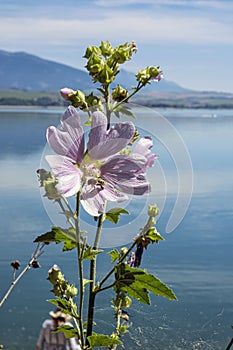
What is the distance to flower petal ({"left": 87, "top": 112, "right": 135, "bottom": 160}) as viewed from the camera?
55cm

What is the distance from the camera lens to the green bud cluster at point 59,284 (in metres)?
0.67


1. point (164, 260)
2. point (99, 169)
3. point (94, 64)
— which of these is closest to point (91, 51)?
point (94, 64)

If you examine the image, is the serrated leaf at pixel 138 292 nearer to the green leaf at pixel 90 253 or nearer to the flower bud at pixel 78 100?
the green leaf at pixel 90 253

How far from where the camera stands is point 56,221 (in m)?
0.58

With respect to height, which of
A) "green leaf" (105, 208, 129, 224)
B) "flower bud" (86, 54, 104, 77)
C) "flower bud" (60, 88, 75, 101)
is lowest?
"green leaf" (105, 208, 129, 224)

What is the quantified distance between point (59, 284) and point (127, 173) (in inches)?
6.6

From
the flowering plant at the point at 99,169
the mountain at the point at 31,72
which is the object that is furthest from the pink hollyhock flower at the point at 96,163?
the mountain at the point at 31,72

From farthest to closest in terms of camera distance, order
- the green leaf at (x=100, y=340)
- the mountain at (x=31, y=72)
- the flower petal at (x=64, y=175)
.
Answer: the mountain at (x=31, y=72) < the green leaf at (x=100, y=340) < the flower petal at (x=64, y=175)

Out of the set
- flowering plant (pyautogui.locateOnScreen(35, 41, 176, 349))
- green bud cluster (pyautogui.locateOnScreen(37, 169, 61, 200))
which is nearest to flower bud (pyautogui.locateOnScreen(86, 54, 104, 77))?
flowering plant (pyautogui.locateOnScreen(35, 41, 176, 349))

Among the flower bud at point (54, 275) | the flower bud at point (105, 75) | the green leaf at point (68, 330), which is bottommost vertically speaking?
the green leaf at point (68, 330)

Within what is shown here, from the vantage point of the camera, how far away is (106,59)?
647 mm

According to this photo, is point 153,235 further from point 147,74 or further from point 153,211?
point 147,74

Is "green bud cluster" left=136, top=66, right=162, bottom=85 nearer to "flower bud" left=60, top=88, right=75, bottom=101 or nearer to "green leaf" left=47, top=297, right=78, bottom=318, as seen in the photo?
"flower bud" left=60, top=88, right=75, bottom=101

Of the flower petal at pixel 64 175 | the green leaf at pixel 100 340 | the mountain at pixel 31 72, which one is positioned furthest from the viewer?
the mountain at pixel 31 72
